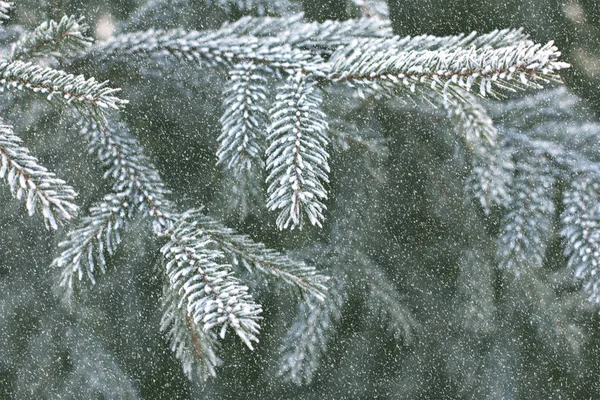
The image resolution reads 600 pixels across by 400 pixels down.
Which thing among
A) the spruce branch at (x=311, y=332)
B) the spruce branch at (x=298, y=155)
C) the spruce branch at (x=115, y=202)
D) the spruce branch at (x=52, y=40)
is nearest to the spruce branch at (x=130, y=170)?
the spruce branch at (x=115, y=202)

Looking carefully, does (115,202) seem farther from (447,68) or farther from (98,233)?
(447,68)

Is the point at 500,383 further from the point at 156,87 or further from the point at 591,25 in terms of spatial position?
the point at 156,87

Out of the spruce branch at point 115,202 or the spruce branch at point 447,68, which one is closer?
the spruce branch at point 447,68

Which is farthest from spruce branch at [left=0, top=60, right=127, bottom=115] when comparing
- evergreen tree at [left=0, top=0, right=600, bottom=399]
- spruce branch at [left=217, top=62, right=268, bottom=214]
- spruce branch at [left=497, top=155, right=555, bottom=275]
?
spruce branch at [left=497, top=155, right=555, bottom=275]

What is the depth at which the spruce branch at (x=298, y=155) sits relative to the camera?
0.53m

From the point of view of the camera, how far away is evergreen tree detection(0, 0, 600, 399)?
1.83ft

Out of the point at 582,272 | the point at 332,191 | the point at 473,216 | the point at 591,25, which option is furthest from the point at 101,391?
the point at 591,25

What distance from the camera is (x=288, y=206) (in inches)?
21.3

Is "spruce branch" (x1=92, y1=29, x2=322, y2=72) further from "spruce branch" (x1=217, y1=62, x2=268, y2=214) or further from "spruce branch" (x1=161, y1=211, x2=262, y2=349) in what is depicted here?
"spruce branch" (x1=161, y1=211, x2=262, y2=349)

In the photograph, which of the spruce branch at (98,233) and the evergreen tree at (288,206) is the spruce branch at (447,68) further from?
the spruce branch at (98,233)

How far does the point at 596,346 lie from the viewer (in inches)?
64.7

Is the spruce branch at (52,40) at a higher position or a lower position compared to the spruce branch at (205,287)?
higher

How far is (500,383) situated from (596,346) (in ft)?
1.16

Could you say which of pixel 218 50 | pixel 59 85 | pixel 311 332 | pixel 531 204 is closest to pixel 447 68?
pixel 218 50
